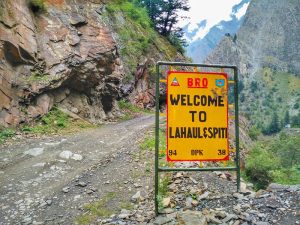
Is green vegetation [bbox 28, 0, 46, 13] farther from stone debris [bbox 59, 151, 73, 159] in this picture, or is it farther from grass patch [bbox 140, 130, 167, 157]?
stone debris [bbox 59, 151, 73, 159]

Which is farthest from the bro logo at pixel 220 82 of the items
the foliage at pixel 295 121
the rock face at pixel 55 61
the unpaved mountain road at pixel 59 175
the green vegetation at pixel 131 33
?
the foliage at pixel 295 121

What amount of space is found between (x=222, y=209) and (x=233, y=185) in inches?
63.1

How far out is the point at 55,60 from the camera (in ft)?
51.2

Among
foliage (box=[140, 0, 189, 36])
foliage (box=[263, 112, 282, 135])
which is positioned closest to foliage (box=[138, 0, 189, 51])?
foliage (box=[140, 0, 189, 36])

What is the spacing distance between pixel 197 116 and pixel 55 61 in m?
10.8

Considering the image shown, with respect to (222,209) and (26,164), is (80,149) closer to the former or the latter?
(26,164)

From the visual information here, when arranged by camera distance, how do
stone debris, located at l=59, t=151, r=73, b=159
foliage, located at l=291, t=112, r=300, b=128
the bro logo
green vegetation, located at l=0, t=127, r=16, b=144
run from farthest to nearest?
foliage, located at l=291, t=112, r=300, b=128 → green vegetation, located at l=0, t=127, r=16, b=144 → stone debris, located at l=59, t=151, r=73, b=159 → the bro logo

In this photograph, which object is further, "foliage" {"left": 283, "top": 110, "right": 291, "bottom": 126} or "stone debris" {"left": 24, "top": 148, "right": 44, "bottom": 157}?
"foliage" {"left": 283, "top": 110, "right": 291, "bottom": 126}

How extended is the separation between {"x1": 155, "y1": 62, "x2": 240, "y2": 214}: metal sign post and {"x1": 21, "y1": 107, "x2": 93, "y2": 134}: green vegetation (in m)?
7.85

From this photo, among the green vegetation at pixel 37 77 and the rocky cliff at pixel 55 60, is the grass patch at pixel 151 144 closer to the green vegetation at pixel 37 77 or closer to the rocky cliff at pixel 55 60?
the rocky cliff at pixel 55 60

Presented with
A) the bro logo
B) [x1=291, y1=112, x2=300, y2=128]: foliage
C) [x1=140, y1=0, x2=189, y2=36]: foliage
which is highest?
[x1=140, y1=0, x2=189, y2=36]: foliage

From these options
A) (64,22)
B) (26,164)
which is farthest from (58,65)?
(26,164)

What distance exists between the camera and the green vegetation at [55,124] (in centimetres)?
1294

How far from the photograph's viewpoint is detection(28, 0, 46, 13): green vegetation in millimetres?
16234
